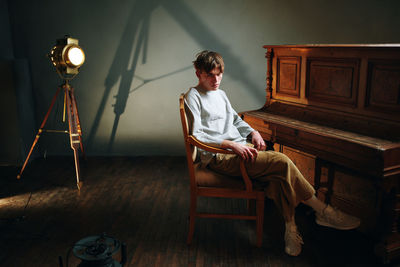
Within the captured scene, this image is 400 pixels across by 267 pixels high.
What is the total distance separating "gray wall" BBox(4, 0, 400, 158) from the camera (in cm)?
421

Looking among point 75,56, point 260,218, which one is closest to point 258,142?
point 260,218

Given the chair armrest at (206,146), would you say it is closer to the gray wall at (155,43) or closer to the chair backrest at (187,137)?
the chair backrest at (187,137)

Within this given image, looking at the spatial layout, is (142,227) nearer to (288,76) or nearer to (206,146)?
(206,146)

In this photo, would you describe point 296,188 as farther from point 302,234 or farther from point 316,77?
point 316,77

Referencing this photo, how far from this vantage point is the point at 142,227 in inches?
114

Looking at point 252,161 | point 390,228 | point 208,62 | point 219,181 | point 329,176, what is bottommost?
point 390,228

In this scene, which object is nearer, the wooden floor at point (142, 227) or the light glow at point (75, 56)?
the wooden floor at point (142, 227)

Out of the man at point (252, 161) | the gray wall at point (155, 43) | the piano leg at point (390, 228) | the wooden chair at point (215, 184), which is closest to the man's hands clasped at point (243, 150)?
the man at point (252, 161)

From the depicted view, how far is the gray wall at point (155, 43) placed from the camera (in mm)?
4207

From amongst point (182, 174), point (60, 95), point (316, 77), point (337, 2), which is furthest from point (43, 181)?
point (337, 2)

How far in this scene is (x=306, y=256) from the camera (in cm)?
246

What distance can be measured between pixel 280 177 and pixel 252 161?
0.21m

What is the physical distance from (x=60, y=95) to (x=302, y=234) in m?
3.25

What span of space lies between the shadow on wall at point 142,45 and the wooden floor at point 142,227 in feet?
3.47
